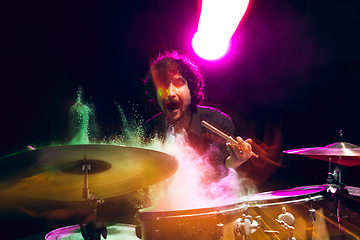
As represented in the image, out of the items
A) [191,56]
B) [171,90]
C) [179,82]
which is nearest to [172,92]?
[171,90]

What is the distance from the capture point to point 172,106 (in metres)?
2.27

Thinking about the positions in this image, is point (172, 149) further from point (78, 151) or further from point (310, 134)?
point (310, 134)

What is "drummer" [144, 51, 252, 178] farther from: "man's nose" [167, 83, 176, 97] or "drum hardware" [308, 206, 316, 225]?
"drum hardware" [308, 206, 316, 225]

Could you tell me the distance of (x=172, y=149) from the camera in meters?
2.34

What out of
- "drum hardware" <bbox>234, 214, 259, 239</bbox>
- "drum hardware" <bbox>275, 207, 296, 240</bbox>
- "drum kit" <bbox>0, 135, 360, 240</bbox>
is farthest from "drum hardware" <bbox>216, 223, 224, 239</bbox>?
"drum hardware" <bbox>275, 207, 296, 240</bbox>

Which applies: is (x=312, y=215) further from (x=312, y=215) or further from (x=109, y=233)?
(x=109, y=233)

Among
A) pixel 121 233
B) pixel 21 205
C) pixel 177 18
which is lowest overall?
pixel 121 233

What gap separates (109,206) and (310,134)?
2.72 m

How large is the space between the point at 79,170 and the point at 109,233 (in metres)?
0.53

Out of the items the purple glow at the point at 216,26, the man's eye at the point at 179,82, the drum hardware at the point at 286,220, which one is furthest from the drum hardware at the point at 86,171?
the purple glow at the point at 216,26

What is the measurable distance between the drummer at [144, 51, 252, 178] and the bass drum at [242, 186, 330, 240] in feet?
1.98

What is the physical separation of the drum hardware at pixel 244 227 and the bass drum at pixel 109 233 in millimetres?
636

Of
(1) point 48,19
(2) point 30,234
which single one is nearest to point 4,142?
(2) point 30,234

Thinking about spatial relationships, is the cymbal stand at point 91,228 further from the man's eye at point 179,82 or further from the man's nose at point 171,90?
the man's eye at point 179,82
